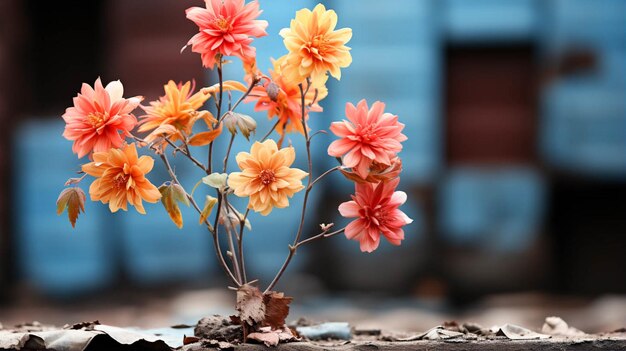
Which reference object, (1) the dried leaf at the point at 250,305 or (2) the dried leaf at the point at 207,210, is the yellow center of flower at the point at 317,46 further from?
(1) the dried leaf at the point at 250,305

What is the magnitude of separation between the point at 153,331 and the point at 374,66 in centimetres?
444

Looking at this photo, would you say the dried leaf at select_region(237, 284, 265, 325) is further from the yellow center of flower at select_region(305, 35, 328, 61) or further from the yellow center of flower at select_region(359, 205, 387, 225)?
the yellow center of flower at select_region(305, 35, 328, 61)

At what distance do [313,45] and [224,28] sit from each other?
0.17 m

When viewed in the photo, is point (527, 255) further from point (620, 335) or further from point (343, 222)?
point (620, 335)

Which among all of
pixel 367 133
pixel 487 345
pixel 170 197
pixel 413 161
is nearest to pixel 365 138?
pixel 367 133

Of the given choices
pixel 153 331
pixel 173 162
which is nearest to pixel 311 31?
pixel 153 331

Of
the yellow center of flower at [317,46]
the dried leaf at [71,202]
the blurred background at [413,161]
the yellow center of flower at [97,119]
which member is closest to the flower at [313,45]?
the yellow center of flower at [317,46]

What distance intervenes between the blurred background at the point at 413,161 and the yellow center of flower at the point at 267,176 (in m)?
4.50

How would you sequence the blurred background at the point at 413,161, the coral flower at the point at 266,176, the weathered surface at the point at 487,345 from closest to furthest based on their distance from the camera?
the coral flower at the point at 266,176 < the weathered surface at the point at 487,345 < the blurred background at the point at 413,161

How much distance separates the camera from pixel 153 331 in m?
2.31

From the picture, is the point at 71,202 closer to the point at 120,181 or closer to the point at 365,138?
Answer: the point at 120,181

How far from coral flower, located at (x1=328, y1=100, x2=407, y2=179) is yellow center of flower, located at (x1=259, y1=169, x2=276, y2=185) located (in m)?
0.11

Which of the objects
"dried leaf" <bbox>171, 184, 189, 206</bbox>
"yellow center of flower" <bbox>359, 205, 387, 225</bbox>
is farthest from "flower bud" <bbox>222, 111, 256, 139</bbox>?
"yellow center of flower" <bbox>359, 205, 387, 225</bbox>

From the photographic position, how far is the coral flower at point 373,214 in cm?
195
